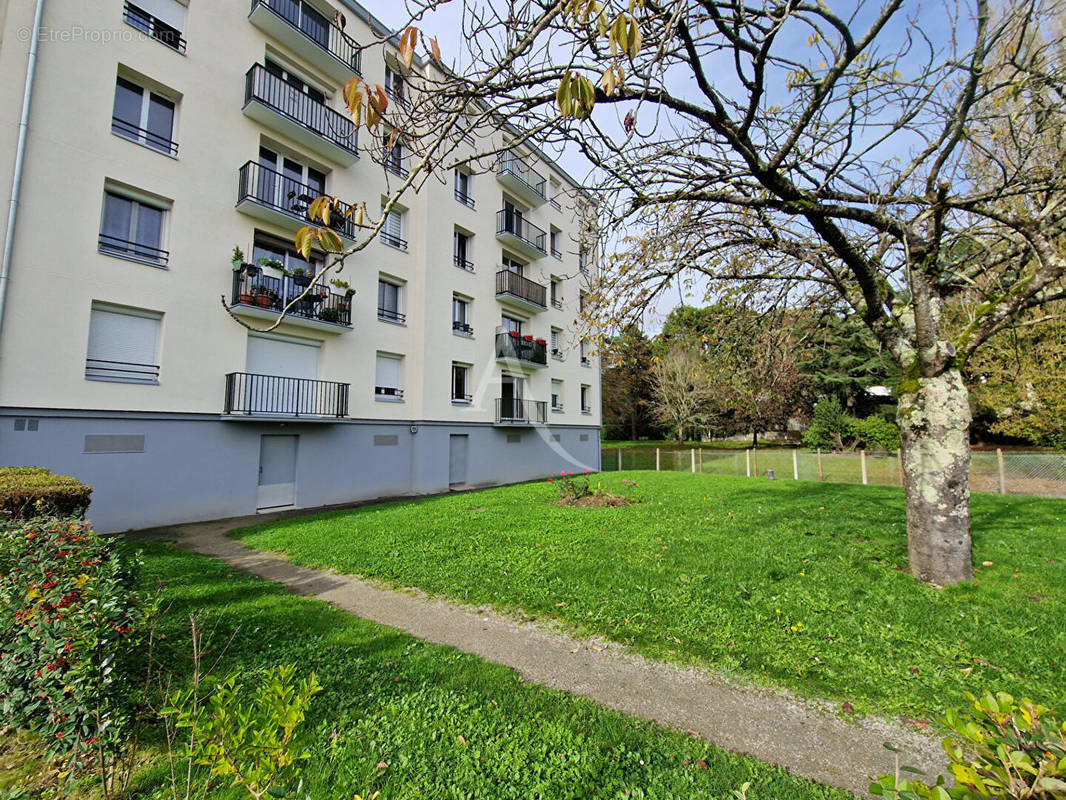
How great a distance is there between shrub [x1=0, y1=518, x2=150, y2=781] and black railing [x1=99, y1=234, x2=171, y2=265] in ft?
31.3

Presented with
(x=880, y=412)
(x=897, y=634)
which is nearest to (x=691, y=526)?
(x=897, y=634)

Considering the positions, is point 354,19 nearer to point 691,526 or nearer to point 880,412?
point 691,526

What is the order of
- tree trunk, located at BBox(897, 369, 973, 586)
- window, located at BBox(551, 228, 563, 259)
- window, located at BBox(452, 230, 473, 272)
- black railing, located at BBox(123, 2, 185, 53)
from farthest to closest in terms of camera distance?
1. window, located at BBox(551, 228, 563, 259)
2. window, located at BBox(452, 230, 473, 272)
3. black railing, located at BBox(123, 2, 185, 53)
4. tree trunk, located at BBox(897, 369, 973, 586)

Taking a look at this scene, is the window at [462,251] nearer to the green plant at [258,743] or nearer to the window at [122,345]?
the window at [122,345]

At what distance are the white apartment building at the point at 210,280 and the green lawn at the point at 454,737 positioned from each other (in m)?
4.34

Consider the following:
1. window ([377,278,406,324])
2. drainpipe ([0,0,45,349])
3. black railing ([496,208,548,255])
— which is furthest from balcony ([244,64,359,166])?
black railing ([496,208,548,255])

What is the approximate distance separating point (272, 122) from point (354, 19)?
499cm

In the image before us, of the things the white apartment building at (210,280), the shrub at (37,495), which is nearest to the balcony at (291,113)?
the white apartment building at (210,280)

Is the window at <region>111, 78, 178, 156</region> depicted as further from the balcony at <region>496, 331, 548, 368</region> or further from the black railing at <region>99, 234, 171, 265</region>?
the balcony at <region>496, 331, 548, 368</region>

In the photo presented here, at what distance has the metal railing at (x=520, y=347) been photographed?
17719mm

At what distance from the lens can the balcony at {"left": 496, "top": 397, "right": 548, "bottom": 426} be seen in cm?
1745

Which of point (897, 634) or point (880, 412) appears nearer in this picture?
point (897, 634)

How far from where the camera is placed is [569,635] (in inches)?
156

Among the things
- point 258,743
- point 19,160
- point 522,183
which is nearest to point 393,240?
point 522,183
